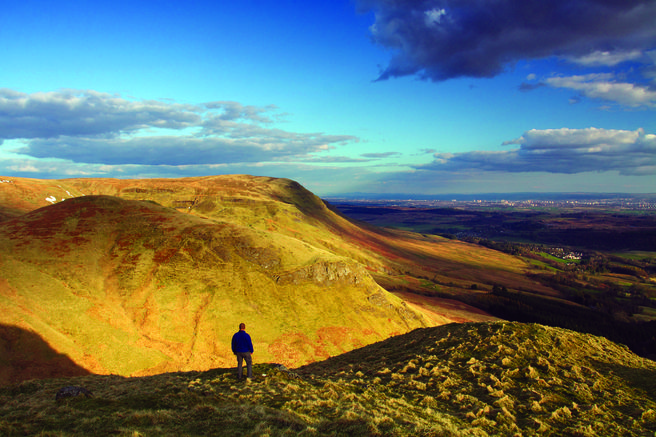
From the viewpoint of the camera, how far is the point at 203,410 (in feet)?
57.3

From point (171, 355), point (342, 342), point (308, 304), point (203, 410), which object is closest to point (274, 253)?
point (308, 304)

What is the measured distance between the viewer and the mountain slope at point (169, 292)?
160 ft

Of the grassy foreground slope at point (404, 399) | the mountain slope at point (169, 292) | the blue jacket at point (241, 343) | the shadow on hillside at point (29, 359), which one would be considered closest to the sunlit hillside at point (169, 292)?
the mountain slope at point (169, 292)

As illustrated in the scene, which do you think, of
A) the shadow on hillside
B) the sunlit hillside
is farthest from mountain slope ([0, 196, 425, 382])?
the shadow on hillside

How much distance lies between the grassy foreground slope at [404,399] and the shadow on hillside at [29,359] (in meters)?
19.1

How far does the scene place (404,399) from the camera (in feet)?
70.8

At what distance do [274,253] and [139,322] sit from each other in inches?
1335

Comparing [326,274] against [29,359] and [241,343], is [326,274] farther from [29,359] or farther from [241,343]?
[241,343]

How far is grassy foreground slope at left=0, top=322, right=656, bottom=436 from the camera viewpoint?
15.5 m

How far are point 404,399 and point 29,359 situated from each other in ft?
158

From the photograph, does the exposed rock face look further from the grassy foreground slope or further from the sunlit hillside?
the grassy foreground slope

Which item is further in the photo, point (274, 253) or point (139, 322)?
point (274, 253)

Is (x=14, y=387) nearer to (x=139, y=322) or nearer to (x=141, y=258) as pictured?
(x=139, y=322)

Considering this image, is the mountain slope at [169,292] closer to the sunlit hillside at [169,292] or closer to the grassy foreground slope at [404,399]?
the sunlit hillside at [169,292]
